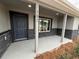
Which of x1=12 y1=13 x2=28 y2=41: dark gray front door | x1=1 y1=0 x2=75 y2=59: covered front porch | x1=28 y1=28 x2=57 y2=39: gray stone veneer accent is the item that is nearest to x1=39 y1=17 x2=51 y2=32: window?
x1=1 y1=0 x2=75 y2=59: covered front porch

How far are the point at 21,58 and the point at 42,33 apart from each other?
4.51 meters

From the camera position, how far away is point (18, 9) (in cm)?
530

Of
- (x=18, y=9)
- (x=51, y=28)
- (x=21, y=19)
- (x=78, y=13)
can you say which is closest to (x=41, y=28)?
(x=51, y=28)

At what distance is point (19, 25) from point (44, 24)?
295 cm

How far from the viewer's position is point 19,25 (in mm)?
5609

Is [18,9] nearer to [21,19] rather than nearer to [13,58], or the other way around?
[21,19]

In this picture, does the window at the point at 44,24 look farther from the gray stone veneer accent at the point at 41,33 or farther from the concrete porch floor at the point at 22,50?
the concrete porch floor at the point at 22,50

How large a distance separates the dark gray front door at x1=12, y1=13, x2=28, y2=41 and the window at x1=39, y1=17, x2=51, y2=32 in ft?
5.89

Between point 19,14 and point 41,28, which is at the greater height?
point 19,14

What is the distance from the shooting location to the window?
24.2 feet

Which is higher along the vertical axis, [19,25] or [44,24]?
[44,24]

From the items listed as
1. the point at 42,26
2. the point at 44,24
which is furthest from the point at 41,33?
the point at 44,24

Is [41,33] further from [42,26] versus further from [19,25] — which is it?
[19,25]

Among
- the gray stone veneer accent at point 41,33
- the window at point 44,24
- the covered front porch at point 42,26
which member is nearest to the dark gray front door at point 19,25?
the covered front porch at point 42,26
